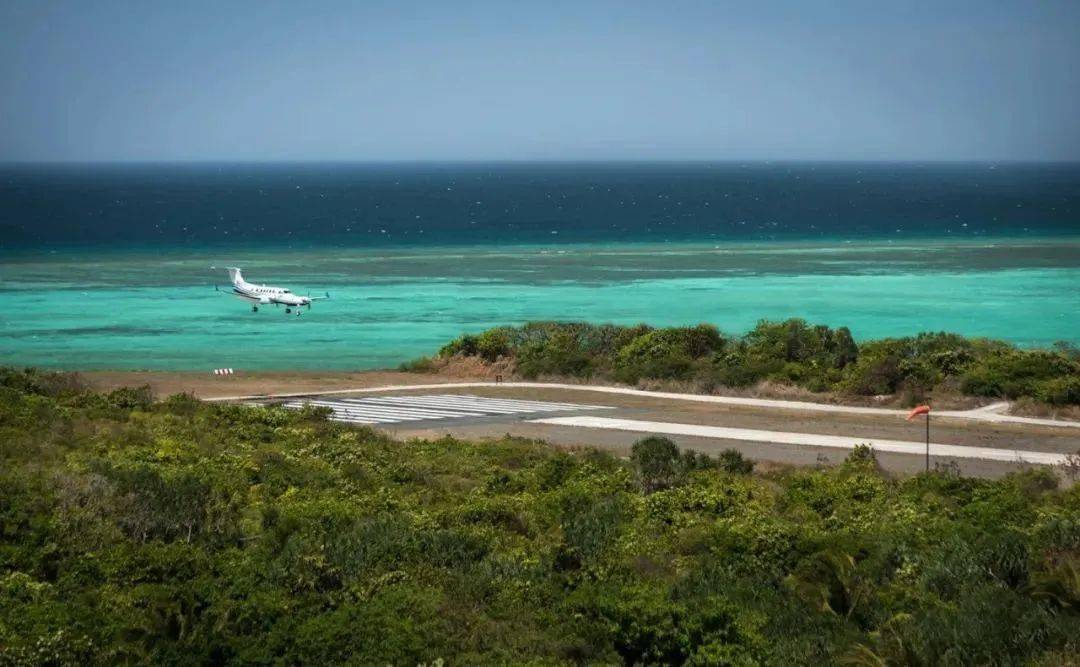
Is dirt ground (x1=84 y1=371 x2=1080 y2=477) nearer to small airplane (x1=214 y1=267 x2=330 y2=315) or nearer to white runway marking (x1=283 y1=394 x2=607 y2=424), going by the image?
white runway marking (x1=283 y1=394 x2=607 y2=424)

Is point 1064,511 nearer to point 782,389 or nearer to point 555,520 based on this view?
point 555,520

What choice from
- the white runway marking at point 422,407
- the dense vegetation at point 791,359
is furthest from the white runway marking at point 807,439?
the dense vegetation at point 791,359

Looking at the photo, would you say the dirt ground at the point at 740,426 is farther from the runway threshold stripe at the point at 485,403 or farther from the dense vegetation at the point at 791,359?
the dense vegetation at the point at 791,359

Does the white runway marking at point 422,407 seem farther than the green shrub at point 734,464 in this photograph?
Yes

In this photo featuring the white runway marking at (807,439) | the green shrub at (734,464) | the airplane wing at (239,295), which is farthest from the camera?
the airplane wing at (239,295)

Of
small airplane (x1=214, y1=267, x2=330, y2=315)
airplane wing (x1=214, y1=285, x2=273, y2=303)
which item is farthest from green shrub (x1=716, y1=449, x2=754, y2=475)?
airplane wing (x1=214, y1=285, x2=273, y2=303)

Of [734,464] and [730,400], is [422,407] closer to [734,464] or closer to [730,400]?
[730,400]

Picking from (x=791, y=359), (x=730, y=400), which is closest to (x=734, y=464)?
(x=730, y=400)
